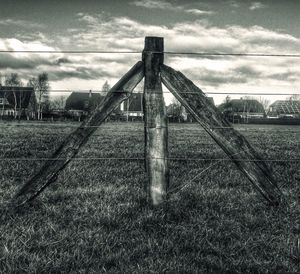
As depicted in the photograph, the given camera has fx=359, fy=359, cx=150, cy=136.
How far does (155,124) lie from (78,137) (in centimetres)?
96

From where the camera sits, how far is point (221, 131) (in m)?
4.48

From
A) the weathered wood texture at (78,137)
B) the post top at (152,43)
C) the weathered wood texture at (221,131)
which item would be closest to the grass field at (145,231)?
the weathered wood texture at (78,137)

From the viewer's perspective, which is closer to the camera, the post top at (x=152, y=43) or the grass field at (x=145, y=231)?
the grass field at (x=145, y=231)

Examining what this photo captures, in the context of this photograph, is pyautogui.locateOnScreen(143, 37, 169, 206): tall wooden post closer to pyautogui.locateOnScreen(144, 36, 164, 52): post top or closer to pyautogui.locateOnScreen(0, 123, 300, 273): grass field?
pyautogui.locateOnScreen(144, 36, 164, 52): post top

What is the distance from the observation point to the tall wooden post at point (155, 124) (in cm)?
436

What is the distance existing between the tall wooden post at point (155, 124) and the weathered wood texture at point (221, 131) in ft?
0.51

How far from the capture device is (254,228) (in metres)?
3.93

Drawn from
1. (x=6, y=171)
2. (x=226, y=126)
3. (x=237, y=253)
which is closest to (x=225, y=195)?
(x=226, y=126)

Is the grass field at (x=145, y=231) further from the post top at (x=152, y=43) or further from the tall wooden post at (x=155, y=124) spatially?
the post top at (x=152, y=43)

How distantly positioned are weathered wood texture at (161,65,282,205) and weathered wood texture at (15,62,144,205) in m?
0.40

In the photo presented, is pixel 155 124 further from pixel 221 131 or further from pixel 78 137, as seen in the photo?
pixel 78 137

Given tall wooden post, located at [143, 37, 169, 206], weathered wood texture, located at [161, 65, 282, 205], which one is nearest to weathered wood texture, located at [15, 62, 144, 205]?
tall wooden post, located at [143, 37, 169, 206]

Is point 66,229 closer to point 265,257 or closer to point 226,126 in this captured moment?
point 265,257

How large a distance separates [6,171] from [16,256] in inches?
Answer: 155
